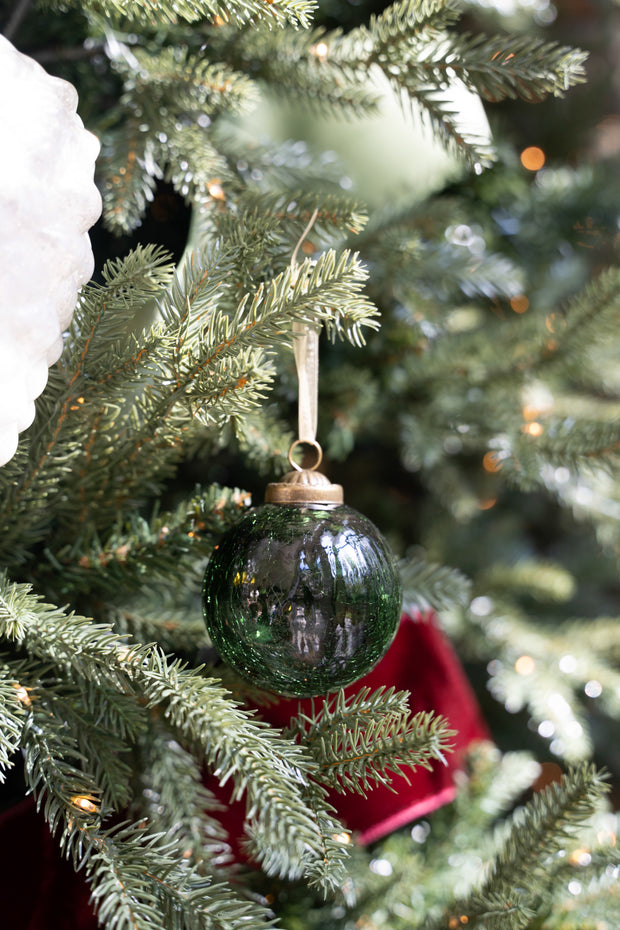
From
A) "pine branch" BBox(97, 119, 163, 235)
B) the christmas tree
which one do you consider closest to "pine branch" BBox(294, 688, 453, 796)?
the christmas tree

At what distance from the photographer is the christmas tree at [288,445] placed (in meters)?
0.31

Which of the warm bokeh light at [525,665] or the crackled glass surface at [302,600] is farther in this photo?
the warm bokeh light at [525,665]

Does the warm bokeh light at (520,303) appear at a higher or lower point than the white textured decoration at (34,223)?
lower

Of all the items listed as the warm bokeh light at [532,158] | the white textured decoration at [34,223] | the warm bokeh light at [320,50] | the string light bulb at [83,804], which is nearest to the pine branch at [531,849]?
the string light bulb at [83,804]

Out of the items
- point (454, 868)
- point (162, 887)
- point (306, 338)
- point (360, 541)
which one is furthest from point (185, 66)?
point (454, 868)

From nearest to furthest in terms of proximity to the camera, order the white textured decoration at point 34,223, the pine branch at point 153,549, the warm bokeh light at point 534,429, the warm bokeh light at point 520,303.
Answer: the white textured decoration at point 34,223 → the pine branch at point 153,549 → the warm bokeh light at point 534,429 → the warm bokeh light at point 520,303

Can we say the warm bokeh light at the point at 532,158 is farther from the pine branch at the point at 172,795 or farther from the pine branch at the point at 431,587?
the pine branch at the point at 172,795

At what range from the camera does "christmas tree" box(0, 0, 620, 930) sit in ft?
1.01

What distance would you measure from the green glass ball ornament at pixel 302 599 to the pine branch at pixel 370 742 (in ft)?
0.06

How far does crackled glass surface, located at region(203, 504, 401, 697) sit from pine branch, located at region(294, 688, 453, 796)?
18 mm

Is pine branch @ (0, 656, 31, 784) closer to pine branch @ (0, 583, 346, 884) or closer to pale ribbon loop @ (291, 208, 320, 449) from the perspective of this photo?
pine branch @ (0, 583, 346, 884)

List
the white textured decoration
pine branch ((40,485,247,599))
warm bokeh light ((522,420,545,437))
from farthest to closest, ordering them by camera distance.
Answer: warm bokeh light ((522,420,545,437))
pine branch ((40,485,247,599))
the white textured decoration

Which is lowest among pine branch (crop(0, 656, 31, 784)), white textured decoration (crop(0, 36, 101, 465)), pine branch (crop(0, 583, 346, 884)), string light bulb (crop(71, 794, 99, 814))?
string light bulb (crop(71, 794, 99, 814))

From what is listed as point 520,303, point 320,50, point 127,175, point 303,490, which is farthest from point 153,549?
point 520,303
